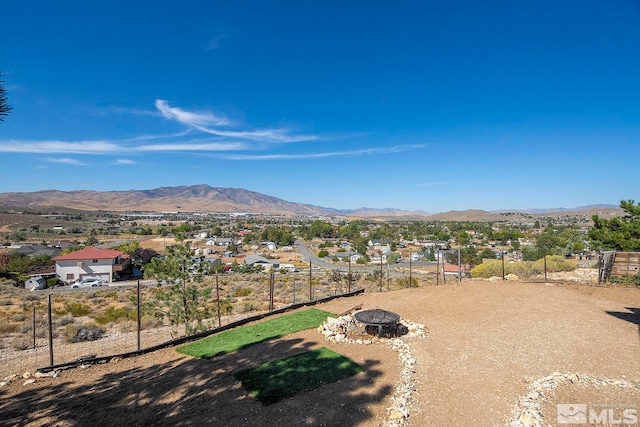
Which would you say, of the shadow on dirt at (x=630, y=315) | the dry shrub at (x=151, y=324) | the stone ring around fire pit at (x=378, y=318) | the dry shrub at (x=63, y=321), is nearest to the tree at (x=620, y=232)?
the shadow on dirt at (x=630, y=315)

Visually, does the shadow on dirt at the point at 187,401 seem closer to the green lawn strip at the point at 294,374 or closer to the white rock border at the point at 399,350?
the green lawn strip at the point at 294,374

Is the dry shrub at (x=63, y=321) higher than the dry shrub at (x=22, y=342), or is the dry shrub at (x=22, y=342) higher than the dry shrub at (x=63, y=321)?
the dry shrub at (x=22, y=342)

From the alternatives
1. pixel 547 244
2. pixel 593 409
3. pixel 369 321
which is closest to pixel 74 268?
pixel 369 321

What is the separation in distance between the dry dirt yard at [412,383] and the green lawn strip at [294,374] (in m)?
0.23

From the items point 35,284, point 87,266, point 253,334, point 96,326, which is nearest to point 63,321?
point 96,326

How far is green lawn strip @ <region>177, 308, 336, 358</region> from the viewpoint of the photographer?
977cm

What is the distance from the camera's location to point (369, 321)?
383 inches

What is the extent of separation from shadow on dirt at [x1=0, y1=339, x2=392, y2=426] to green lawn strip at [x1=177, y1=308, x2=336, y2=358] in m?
1.10

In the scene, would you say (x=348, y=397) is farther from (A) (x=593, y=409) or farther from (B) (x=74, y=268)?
(B) (x=74, y=268)

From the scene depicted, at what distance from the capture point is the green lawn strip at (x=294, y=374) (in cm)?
668

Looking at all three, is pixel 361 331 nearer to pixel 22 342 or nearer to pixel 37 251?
pixel 22 342

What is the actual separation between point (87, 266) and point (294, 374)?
1684 inches

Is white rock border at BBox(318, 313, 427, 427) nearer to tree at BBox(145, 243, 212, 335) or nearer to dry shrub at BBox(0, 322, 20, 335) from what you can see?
tree at BBox(145, 243, 212, 335)

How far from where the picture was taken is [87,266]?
3959cm
